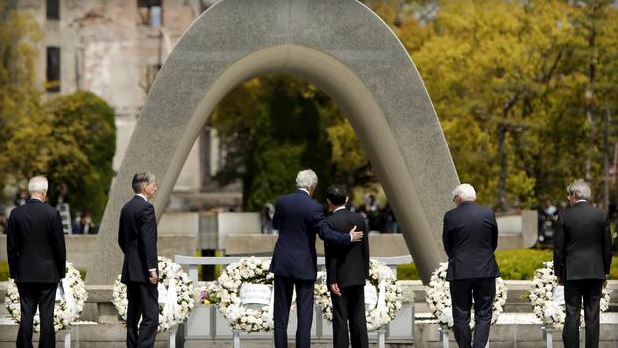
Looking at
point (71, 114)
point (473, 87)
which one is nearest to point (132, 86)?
point (71, 114)

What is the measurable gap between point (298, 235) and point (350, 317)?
934 mm

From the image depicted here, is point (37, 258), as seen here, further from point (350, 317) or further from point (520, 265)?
point (520, 265)

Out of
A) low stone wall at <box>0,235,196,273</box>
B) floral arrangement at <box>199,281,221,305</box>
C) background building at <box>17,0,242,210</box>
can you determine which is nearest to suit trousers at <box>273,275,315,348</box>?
floral arrangement at <box>199,281,221,305</box>

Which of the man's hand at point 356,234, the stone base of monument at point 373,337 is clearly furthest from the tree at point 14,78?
the man's hand at point 356,234

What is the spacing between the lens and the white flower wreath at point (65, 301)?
15.9m

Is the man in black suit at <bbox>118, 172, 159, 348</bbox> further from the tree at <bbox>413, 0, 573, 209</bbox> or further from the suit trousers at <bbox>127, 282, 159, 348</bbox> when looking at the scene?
the tree at <bbox>413, 0, 573, 209</bbox>

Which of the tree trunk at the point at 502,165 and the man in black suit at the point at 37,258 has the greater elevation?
the tree trunk at the point at 502,165

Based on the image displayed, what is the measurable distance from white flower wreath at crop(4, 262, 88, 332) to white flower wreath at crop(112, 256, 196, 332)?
0.43 metres

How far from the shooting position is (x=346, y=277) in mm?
14414

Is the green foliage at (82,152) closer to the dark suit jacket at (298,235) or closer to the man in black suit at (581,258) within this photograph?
the dark suit jacket at (298,235)

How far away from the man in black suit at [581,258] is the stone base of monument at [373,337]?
2.26 metres

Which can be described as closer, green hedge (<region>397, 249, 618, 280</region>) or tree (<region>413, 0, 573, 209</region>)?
green hedge (<region>397, 249, 618, 280</region>)

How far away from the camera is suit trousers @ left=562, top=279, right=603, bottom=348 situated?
583 inches

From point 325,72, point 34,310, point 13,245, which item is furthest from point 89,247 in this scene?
point 34,310
